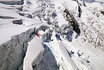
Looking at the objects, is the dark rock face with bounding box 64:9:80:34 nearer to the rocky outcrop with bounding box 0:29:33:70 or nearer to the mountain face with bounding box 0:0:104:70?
the mountain face with bounding box 0:0:104:70

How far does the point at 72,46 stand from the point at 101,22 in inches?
147

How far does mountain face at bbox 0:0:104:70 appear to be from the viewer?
302 centimetres

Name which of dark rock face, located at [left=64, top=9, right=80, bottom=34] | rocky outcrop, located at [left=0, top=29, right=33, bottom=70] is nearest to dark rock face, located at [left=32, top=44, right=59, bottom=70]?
rocky outcrop, located at [left=0, top=29, right=33, bottom=70]

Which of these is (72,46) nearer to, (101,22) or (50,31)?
(50,31)

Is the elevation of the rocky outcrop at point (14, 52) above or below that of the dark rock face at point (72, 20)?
below

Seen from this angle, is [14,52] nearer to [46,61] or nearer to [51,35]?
[46,61]

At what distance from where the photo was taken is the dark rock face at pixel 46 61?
311 cm

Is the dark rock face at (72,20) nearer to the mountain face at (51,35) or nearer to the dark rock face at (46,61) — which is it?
the mountain face at (51,35)

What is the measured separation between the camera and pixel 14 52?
2.91m

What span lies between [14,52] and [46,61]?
125cm

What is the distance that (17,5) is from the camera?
5.92 meters

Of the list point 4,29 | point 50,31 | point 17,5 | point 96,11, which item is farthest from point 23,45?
point 96,11

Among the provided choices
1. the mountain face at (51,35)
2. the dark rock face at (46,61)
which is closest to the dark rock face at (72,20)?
the mountain face at (51,35)

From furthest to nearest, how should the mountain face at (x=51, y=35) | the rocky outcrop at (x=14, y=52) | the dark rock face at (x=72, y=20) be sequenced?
1. the dark rock face at (x=72, y=20)
2. the mountain face at (x=51, y=35)
3. the rocky outcrop at (x=14, y=52)
